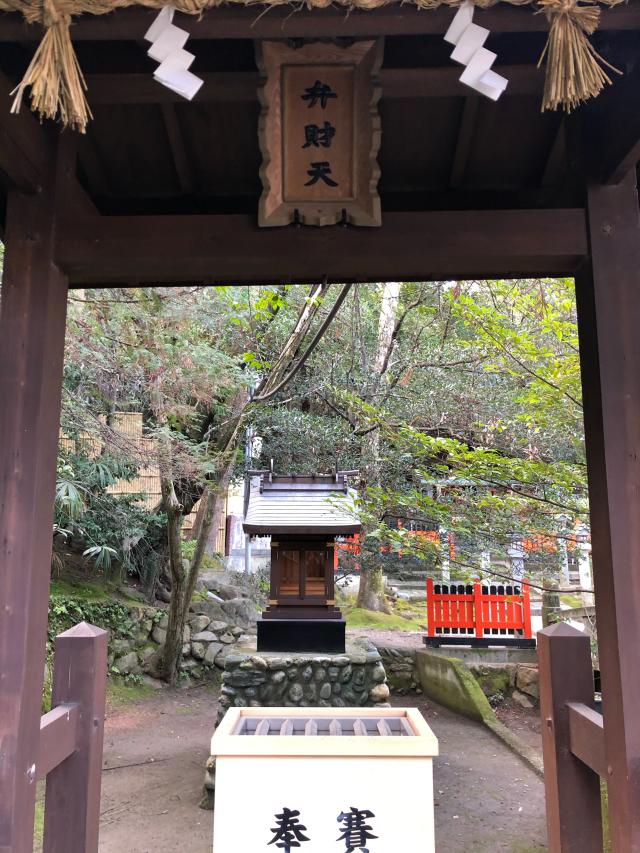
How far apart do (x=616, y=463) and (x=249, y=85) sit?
163cm

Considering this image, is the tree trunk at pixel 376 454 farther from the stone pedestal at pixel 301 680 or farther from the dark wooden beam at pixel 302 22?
the dark wooden beam at pixel 302 22

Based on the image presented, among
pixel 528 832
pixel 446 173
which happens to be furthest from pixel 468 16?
pixel 528 832

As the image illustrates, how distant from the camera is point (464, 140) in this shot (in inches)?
84.5

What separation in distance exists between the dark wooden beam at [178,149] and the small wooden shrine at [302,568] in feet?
15.3

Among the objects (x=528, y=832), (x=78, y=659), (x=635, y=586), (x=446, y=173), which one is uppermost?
(x=446, y=173)

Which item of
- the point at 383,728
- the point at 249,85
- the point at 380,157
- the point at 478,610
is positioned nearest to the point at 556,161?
the point at 380,157

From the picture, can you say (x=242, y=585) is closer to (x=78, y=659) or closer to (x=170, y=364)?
(x=170, y=364)

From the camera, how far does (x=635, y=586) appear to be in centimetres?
167

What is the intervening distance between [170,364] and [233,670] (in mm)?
3447

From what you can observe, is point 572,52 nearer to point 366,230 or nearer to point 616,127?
point 616,127

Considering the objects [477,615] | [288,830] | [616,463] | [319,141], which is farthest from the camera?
[477,615]

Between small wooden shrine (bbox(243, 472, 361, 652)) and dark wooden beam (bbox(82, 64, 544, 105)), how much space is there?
16.7 ft

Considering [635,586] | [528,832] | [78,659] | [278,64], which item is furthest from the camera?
[528,832]

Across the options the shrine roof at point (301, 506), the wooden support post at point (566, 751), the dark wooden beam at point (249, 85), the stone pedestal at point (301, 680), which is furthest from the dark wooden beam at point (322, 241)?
the stone pedestal at point (301, 680)
